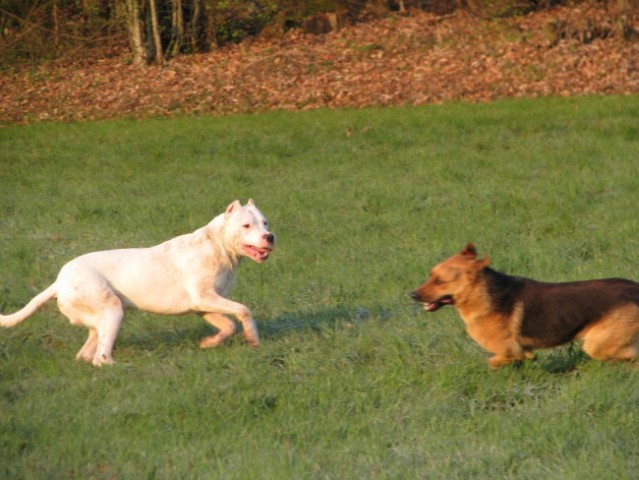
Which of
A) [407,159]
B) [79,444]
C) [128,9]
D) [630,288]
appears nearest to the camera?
Answer: [79,444]

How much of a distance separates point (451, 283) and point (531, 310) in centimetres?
53

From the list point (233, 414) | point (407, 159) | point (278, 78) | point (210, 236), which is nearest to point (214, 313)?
point (210, 236)

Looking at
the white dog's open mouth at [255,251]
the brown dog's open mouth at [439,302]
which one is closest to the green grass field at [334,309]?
the brown dog's open mouth at [439,302]

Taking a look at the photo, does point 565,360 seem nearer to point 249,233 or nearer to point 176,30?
point 249,233

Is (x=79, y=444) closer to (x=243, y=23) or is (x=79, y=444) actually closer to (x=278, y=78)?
(x=278, y=78)

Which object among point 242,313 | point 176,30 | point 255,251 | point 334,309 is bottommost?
point 176,30

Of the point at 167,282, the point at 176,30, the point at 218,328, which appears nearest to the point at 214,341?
the point at 218,328

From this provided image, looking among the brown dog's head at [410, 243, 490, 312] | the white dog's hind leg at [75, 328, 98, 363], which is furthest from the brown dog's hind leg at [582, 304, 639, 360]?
the white dog's hind leg at [75, 328, 98, 363]

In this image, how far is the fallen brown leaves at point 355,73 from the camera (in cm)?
2319

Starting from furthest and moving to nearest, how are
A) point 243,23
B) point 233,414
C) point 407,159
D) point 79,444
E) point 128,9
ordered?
point 243,23 → point 128,9 → point 407,159 → point 233,414 → point 79,444

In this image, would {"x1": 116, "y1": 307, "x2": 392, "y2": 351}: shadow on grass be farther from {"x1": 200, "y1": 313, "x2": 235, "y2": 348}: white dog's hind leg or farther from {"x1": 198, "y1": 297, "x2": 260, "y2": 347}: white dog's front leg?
{"x1": 198, "y1": 297, "x2": 260, "y2": 347}: white dog's front leg

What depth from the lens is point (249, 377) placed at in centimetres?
727

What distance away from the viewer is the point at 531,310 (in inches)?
281

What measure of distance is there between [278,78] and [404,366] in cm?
1802
